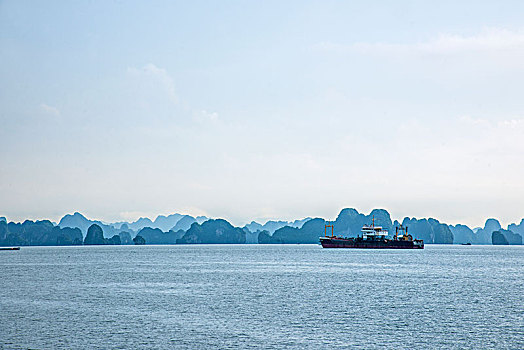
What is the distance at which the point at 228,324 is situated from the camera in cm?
5778

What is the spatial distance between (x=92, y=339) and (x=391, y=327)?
29765 millimetres

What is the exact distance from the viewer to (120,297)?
81.8m

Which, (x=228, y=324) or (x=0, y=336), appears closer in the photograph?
(x=0, y=336)

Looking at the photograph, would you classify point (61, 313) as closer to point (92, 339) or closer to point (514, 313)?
point (92, 339)

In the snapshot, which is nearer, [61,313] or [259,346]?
[259,346]

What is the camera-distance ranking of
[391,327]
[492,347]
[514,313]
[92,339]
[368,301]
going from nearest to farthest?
1. [492,347]
2. [92,339]
3. [391,327]
4. [514,313]
5. [368,301]

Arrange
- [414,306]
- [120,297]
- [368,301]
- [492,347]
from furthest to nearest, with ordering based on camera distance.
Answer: [120,297] < [368,301] < [414,306] < [492,347]

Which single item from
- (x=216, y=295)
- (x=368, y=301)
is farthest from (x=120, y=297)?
(x=368, y=301)

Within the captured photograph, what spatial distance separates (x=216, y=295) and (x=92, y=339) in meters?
34.1

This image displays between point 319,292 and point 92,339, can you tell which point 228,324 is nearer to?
point 92,339

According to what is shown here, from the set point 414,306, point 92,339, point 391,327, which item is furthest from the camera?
point 414,306

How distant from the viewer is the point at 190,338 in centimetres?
5081

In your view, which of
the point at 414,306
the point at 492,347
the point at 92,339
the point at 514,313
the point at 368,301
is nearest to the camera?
the point at 492,347

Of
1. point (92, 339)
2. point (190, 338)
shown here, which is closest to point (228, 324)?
point (190, 338)
